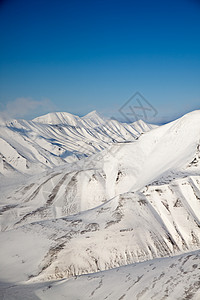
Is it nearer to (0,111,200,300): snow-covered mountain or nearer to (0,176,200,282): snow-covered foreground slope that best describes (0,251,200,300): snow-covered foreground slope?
(0,111,200,300): snow-covered mountain

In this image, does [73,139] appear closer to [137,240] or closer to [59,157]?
[59,157]

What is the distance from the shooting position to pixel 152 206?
32.3 m

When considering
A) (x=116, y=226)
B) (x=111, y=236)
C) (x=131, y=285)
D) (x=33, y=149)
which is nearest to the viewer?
(x=131, y=285)

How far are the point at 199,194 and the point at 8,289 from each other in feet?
80.5

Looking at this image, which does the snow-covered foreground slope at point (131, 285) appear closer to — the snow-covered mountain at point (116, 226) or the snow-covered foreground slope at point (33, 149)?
the snow-covered mountain at point (116, 226)

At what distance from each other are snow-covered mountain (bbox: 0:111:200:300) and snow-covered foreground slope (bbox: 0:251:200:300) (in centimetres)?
7

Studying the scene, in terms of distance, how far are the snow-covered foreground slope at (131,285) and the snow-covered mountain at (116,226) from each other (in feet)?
0.22

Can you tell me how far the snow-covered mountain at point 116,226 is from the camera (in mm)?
15898

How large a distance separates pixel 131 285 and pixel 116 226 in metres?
12.7

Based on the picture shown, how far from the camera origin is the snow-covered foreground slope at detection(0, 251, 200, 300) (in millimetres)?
12867

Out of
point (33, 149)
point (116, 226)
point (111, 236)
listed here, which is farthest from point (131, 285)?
point (33, 149)

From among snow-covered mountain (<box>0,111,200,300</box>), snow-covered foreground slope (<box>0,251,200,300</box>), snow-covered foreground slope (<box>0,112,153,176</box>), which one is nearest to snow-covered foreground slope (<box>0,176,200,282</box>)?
snow-covered mountain (<box>0,111,200,300</box>)

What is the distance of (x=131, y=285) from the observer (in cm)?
1485

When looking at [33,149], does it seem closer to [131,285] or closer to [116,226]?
[116,226]
